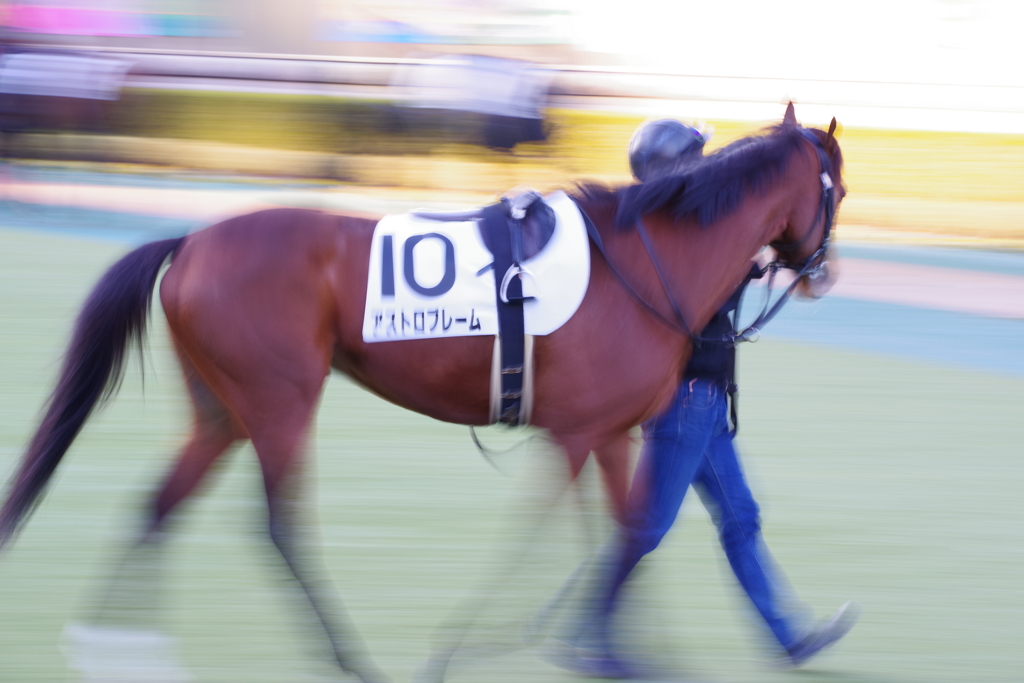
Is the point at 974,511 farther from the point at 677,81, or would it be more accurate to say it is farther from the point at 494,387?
the point at 677,81

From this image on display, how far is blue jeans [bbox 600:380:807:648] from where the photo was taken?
3.05 m

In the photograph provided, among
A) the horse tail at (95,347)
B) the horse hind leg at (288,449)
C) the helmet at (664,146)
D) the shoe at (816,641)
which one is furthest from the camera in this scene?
the helmet at (664,146)

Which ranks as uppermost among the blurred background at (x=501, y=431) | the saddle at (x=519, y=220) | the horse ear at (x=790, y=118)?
the horse ear at (x=790, y=118)

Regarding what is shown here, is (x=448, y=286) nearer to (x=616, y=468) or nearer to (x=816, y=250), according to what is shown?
(x=616, y=468)

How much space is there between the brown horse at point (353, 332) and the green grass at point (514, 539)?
0.55 ft

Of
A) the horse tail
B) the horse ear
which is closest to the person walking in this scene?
the horse ear

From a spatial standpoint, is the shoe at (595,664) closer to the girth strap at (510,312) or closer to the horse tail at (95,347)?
the girth strap at (510,312)

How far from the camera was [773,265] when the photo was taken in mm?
3322

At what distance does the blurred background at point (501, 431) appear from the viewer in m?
3.38

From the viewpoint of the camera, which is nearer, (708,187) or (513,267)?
(513,267)

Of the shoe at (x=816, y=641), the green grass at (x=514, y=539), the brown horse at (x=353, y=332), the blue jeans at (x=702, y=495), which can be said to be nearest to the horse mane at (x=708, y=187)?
the brown horse at (x=353, y=332)

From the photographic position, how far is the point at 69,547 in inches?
149

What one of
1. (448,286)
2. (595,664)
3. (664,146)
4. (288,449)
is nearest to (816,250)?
(664,146)

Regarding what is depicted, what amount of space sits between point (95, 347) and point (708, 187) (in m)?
1.82
